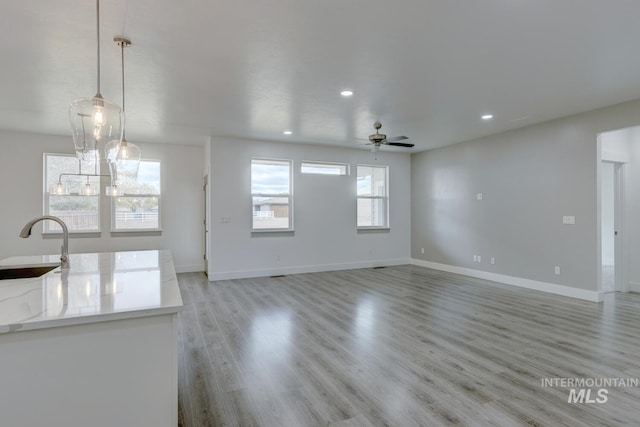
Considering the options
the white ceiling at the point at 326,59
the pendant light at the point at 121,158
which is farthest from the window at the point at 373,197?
the pendant light at the point at 121,158

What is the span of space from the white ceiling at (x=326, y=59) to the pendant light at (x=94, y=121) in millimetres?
671

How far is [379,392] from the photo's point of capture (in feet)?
8.16

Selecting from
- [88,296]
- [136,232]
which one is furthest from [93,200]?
[88,296]

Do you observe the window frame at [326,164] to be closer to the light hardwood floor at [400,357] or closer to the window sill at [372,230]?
the window sill at [372,230]

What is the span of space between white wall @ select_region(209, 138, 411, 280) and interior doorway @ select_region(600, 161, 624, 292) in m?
3.91

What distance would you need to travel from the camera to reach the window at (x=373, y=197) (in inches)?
314

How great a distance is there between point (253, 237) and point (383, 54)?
15.0 feet

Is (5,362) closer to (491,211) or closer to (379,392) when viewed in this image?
(379,392)

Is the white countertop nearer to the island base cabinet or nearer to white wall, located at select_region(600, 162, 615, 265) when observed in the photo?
the island base cabinet

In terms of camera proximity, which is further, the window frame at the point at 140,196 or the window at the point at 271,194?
the window at the point at 271,194

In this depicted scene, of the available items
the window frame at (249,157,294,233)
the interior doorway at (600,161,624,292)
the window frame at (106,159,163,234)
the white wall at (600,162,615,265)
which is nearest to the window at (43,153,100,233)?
the window frame at (106,159,163,234)

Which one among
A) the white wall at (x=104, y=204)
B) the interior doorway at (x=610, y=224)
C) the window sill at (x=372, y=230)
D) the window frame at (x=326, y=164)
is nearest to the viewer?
the interior doorway at (x=610, y=224)

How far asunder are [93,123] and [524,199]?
247 inches

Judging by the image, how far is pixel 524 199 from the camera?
5.87 meters
